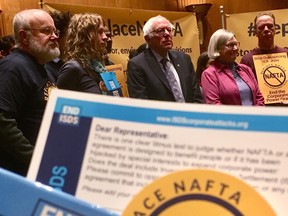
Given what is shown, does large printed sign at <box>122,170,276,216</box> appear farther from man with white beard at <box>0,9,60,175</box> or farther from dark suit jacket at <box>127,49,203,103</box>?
dark suit jacket at <box>127,49,203,103</box>

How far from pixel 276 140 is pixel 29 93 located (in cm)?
164

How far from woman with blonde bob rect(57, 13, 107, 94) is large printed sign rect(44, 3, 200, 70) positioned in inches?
69.2

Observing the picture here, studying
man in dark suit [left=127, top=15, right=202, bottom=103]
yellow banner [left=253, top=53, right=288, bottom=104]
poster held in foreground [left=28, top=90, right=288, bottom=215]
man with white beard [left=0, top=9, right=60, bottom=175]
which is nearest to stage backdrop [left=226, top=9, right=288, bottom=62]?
yellow banner [left=253, top=53, right=288, bottom=104]

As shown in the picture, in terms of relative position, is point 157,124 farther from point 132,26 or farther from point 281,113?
point 132,26

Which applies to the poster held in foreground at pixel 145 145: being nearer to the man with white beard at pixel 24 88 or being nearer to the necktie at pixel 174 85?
the man with white beard at pixel 24 88

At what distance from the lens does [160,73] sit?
267cm

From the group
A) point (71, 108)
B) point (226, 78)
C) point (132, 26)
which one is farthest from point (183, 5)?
point (71, 108)

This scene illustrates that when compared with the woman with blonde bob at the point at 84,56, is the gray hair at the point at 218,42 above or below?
above

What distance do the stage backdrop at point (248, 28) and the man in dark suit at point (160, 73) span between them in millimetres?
2269

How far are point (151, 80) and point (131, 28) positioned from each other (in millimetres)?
2167

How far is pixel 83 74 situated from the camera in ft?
7.37

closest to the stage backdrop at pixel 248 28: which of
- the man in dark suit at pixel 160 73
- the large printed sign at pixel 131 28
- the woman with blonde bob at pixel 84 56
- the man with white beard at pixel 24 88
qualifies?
the large printed sign at pixel 131 28

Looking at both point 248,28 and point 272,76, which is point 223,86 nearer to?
point 272,76

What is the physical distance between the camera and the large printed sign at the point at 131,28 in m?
4.49
